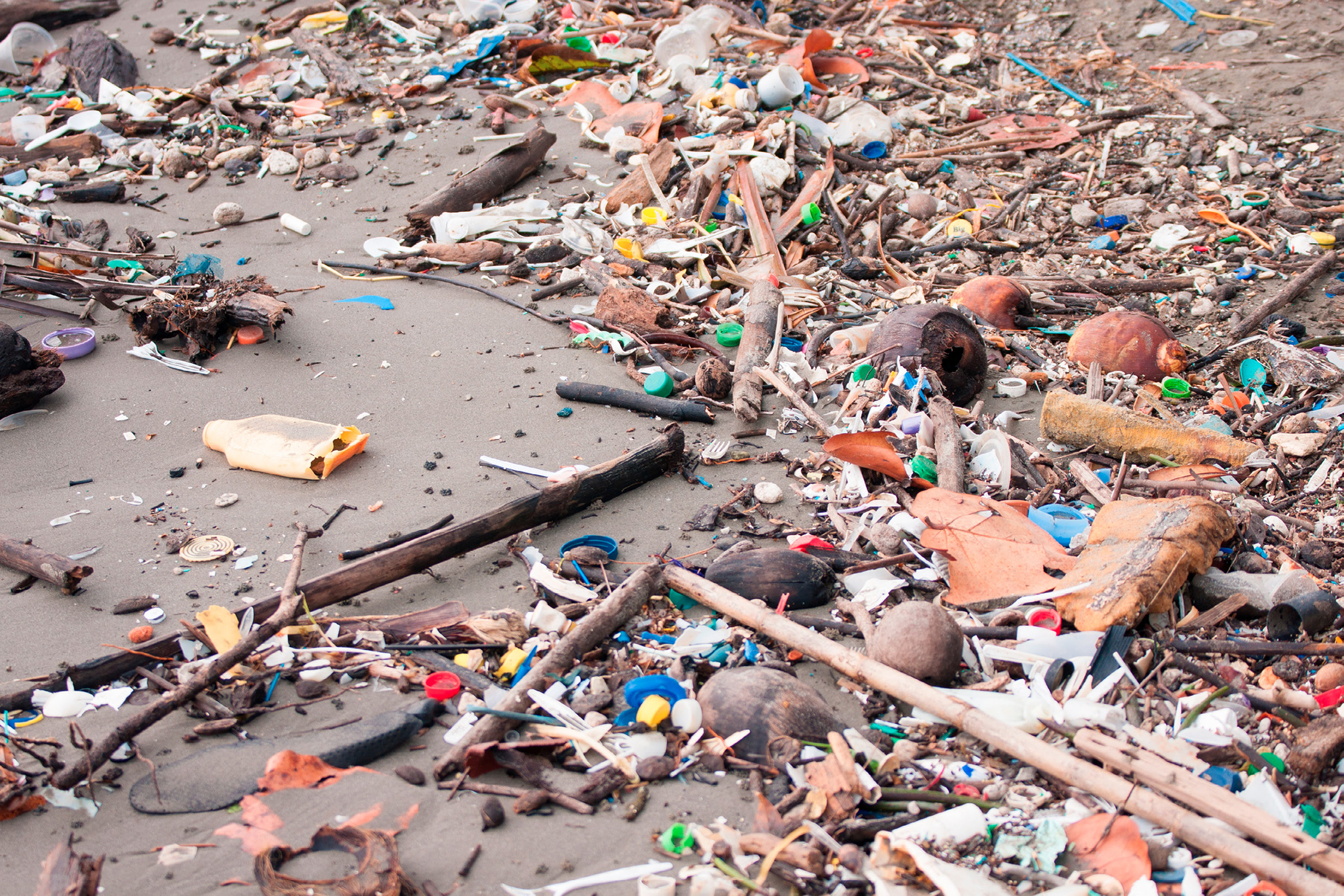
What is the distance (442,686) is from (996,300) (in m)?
4.61

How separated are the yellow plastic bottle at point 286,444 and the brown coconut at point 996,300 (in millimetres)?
4124

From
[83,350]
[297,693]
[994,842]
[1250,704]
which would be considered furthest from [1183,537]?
[83,350]

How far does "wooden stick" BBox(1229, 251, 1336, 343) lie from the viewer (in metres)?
5.54

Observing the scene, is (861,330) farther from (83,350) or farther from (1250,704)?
(83,350)

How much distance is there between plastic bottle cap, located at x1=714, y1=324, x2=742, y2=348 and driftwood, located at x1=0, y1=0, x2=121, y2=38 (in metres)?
10.2

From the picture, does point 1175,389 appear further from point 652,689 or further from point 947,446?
point 652,689

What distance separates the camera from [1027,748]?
2.46 m

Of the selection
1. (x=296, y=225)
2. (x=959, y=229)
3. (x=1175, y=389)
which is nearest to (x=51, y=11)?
(x=296, y=225)

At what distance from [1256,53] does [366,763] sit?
445 inches

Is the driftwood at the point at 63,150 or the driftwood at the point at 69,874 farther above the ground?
the driftwood at the point at 63,150

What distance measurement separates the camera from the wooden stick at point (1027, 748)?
2131 millimetres

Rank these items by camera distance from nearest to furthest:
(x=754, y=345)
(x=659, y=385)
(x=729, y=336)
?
(x=659, y=385) → (x=754, y=345) → (x=729, y=336)

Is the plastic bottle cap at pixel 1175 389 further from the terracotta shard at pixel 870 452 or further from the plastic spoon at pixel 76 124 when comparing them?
the plastic spoon at pixel 76 124

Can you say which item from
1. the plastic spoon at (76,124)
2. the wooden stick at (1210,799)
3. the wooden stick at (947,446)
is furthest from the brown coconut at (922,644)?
the plastic spoon at (76,124)
